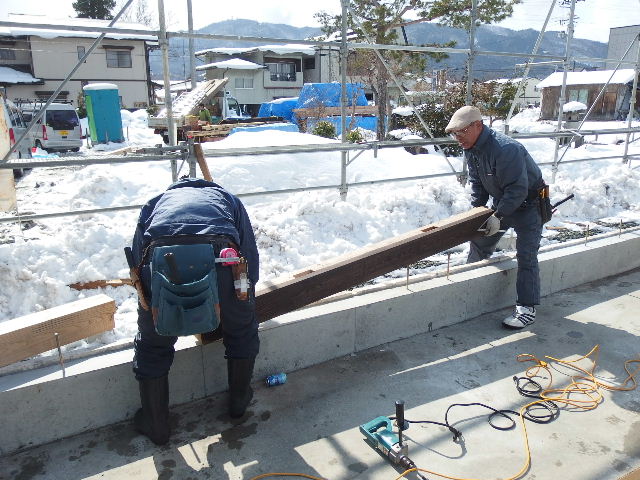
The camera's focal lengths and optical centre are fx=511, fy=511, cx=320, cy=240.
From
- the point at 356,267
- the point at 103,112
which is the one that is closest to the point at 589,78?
the point at 103,112

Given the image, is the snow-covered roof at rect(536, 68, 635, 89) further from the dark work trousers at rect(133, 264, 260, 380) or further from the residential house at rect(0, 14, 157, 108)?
the dark work trousers at rect(133, 264, 260, 380)

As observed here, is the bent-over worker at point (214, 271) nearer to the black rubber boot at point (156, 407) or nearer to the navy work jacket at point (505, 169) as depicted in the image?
the black rubber boot at point (156, 407)

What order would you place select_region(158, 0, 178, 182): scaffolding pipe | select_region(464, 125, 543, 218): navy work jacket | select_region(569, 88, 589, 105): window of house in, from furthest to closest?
1. select_region(569, 88, 589, 105): window of house
2. select_region(158, 0, 178, 182): scaffolding pipe
3. select_region(464, 125, 543, 218): navy work jacket

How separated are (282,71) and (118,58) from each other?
34.5 feet

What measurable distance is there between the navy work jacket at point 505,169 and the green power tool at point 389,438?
77.5 inches

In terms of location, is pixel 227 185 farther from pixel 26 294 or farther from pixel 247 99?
pixel 247 99

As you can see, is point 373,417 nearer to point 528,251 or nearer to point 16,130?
point 528,251

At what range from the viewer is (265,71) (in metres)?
32.3

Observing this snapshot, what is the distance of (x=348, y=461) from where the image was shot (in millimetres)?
2479

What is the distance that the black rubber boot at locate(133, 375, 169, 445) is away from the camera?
2.55 meters

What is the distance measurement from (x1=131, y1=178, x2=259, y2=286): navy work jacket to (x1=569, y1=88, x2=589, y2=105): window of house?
117ft

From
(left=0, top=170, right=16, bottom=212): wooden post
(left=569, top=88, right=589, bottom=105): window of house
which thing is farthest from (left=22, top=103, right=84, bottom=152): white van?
(left=569, top=88, right=589, bottom=105): window of house

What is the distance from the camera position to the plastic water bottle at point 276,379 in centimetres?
310

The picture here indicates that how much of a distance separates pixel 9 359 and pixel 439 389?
7.83 ft
